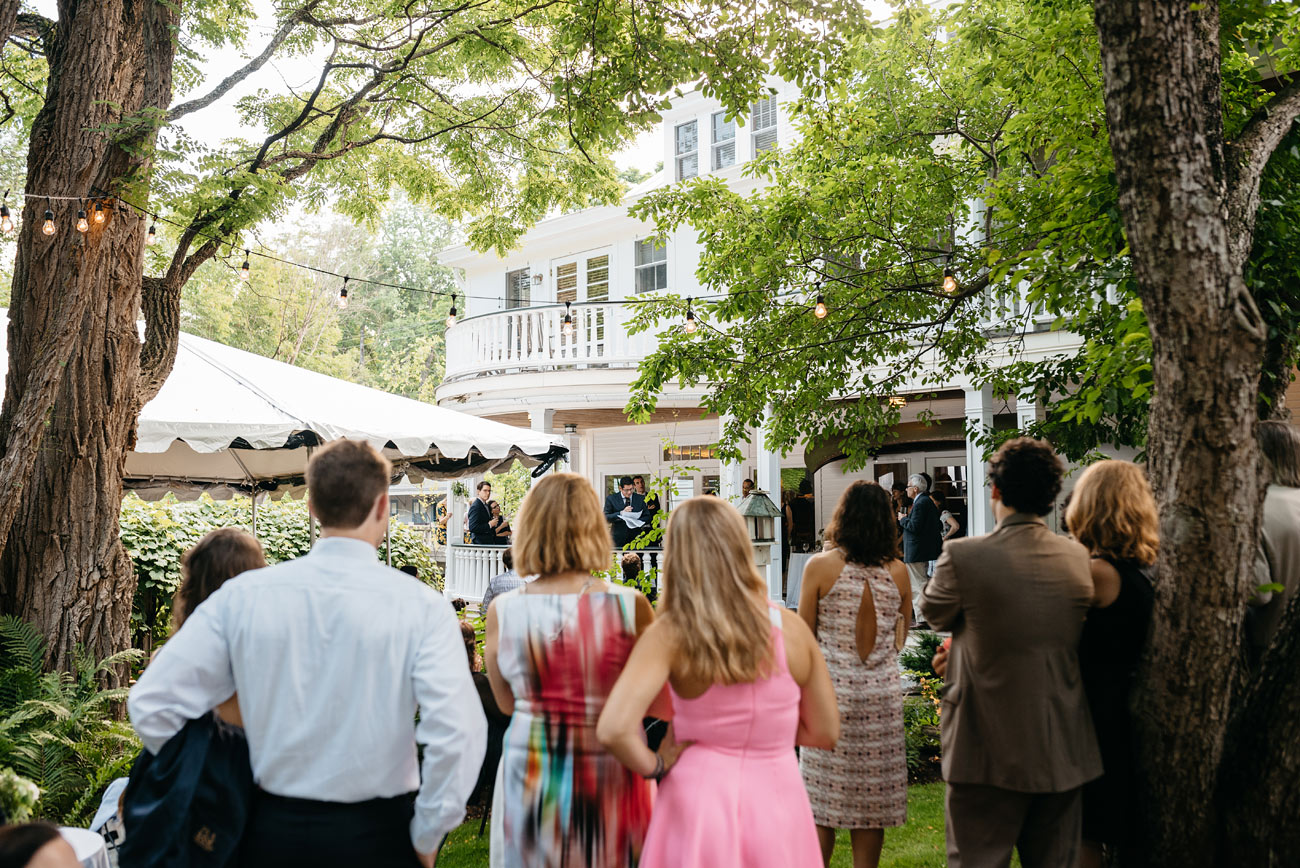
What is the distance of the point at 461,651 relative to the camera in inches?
91.3

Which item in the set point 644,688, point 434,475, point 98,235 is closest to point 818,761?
point 644,688

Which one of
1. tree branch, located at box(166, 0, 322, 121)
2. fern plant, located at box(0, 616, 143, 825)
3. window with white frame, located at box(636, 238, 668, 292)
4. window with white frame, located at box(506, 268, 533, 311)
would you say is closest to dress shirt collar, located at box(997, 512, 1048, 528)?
fern plant, located at box(0, 616, 143, 825)

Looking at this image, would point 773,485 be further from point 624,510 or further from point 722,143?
point 722,143

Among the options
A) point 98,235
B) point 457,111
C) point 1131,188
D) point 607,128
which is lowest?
point 1131,188

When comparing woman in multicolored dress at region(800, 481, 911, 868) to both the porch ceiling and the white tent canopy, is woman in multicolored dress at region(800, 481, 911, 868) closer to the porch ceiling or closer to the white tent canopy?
the white tent canopy

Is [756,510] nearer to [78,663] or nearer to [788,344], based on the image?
[788,344]

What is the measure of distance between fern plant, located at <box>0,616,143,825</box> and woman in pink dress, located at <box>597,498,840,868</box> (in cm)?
360

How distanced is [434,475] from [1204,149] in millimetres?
8557

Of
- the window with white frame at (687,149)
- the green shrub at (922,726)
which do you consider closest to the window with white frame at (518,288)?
the window with white frame at (687,149)

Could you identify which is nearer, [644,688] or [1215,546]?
[644,688]

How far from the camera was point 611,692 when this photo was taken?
2.56m

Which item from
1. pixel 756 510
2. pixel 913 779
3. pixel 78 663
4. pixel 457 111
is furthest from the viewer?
pixel 756 510

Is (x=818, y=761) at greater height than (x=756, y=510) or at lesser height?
lesser

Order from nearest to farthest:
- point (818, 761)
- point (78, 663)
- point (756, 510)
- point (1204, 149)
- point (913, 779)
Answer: point (1204, 149), point (818, 761), point (78, 663), point (913, 779), point (756, 510)
